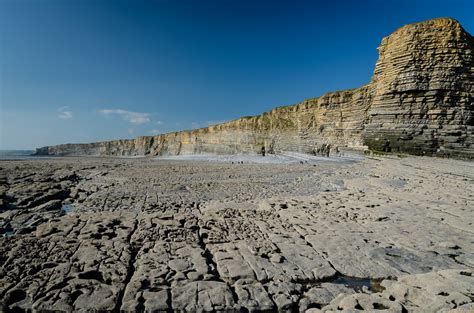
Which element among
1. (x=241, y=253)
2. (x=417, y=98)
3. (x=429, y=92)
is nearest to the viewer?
(x=241, y=253)

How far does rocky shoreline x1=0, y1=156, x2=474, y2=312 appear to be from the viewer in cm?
344

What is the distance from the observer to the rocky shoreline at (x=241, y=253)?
344cm

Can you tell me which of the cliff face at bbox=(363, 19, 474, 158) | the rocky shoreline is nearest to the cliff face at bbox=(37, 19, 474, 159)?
the cliff face at bbox=(363, 19, 474, 158)

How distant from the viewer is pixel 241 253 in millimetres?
4703

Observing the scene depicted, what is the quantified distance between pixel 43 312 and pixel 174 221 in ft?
10.7

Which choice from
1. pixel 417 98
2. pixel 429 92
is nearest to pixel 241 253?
pixel 417 98

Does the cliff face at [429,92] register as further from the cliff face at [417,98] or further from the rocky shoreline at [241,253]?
the rocky shoreline at [241,253]

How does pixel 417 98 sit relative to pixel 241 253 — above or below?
above

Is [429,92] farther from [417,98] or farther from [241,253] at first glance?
[241,253]

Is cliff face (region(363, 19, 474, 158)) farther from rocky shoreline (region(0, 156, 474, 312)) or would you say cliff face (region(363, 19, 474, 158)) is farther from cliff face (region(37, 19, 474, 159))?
rocky shoreline (region(0, 156, 474, 312))

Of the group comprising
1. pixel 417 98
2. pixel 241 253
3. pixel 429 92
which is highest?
pixel 429 92

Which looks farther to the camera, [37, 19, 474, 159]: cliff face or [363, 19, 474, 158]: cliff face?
[37, 19, 474, 159]: cliff face

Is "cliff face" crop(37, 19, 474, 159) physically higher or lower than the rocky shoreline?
higher

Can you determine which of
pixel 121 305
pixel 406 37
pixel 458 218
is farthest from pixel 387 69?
pixel 121 305
